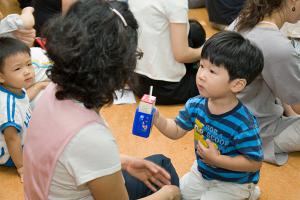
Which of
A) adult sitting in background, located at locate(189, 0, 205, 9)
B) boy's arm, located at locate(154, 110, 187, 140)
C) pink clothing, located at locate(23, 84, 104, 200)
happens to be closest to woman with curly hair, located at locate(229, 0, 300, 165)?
boy's arm, located at locate(154, 110, 187, 140)

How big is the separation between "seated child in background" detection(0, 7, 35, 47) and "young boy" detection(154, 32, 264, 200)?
3.85ft

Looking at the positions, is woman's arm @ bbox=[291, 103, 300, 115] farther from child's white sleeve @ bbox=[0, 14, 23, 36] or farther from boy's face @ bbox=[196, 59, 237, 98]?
child's white sleeve @ bbox=[0, 14, 23, 36]

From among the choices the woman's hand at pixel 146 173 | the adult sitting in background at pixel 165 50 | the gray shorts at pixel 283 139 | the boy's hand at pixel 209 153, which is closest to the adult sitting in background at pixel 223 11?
the adult sitting in background at pixel 165 50

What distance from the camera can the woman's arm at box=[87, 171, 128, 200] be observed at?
91 cm

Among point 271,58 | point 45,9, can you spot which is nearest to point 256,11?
point 271,58

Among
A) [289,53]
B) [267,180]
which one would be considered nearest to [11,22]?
[289,53]

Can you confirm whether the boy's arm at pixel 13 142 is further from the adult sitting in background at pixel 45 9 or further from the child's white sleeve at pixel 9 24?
the adult sitting in background at pixel 45 9

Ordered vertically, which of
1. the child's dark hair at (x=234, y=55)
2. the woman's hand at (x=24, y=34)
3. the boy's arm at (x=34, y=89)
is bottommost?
the boy's arm at (x=34, y=89)

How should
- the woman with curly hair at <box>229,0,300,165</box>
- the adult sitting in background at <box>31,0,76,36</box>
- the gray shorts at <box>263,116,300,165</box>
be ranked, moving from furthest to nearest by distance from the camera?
1. the adult sitting in background at <box>31,0,76,36</box>
2. the gray shorts at <box>263,116,300,165</box>
3. the woman with curly hair at <box>229,0,300,165</box>

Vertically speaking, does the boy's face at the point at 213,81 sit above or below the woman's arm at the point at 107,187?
above

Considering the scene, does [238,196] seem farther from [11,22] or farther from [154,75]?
[11,22]

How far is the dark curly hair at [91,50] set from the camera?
0.87 meters

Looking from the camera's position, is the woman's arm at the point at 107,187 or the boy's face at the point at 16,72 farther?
the boy's face at the point at 16,72

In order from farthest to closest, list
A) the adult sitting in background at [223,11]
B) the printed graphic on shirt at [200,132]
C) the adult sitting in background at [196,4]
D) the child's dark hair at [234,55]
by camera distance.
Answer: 1. the adult sitting in background at [196,4]
2. the adult sitting in background at [223,11]
3. the printed graphic on shirt at [200,132]
4. the child's dark hair at [234,55]
